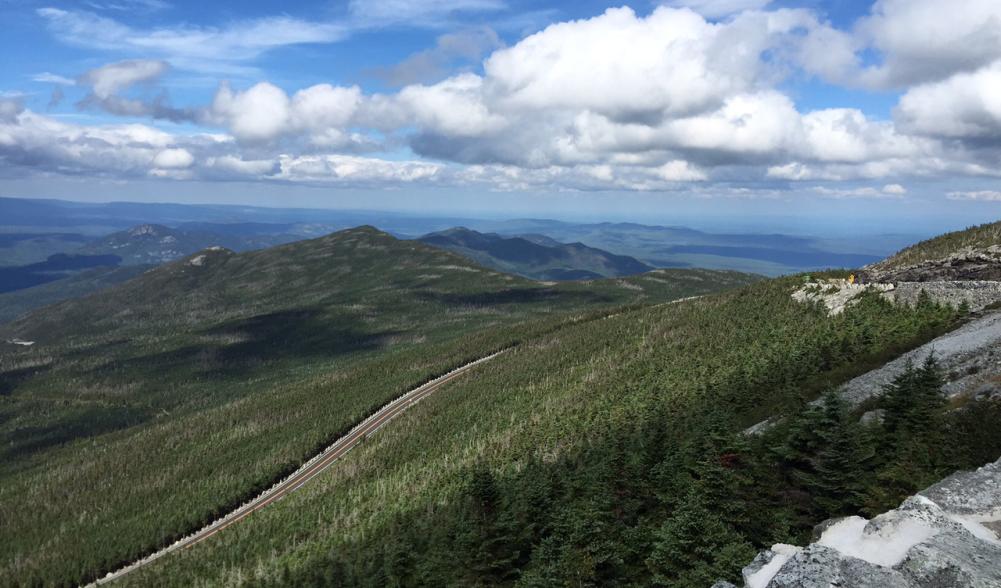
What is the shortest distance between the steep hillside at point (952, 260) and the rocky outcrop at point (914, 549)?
282 ft

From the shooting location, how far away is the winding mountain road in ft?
435

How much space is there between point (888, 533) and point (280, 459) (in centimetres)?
17034

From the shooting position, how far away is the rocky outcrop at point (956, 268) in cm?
8975

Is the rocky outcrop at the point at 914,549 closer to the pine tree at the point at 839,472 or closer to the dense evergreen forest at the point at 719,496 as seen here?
the dense evergreen forest at the point at 719,496

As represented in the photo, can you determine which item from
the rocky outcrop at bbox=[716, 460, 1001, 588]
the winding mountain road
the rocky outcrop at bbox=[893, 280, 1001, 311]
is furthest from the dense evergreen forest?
the winding mountain road

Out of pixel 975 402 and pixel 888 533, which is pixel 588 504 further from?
pixel 975 402

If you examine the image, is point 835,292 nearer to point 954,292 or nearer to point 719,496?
point 954,292

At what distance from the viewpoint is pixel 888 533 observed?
22516 millimetres

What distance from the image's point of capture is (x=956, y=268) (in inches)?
3765

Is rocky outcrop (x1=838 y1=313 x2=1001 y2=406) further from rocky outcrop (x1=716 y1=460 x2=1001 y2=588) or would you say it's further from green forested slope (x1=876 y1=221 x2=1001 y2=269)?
green forested slope (x1=876 y1=221 x2=1001 y2=269)

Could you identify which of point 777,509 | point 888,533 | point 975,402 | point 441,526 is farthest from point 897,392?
point 441,526

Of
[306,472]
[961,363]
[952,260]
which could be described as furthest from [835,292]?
[306,472]

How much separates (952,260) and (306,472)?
166 m

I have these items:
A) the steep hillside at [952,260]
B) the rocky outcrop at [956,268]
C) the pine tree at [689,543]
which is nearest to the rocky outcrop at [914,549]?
the pine tree at [689,543]
